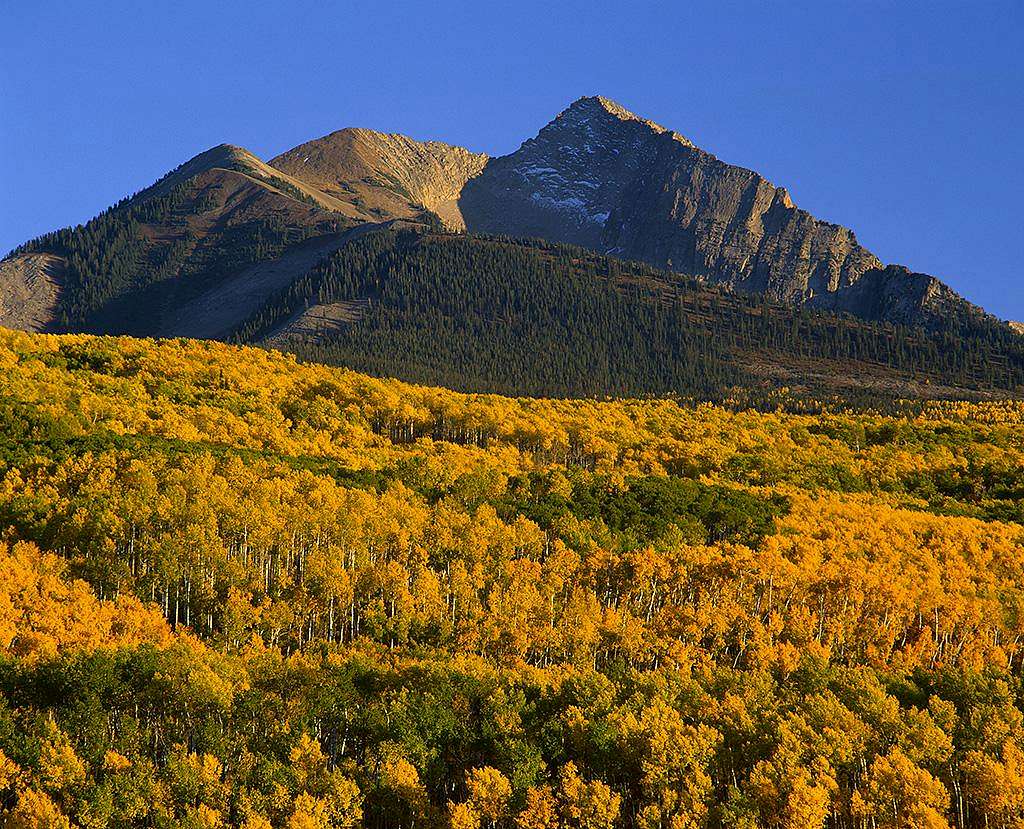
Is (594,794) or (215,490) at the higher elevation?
(215,490)

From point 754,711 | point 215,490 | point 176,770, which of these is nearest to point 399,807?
point 176,770

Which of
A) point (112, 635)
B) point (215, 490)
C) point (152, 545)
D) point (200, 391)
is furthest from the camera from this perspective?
point (200, 391)

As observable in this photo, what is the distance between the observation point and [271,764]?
208 ft

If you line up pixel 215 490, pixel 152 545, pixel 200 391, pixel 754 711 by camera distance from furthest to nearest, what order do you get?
pixel 200 391 < pixel 215 490 < pixel 152 545 < pixel 754 711

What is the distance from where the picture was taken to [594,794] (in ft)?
212

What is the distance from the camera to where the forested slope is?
6444 centimetres

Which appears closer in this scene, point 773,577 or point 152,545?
point 152,545

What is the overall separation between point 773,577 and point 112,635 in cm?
5685

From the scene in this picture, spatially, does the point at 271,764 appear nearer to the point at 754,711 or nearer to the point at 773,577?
the point at 754,711

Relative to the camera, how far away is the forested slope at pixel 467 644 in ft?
211

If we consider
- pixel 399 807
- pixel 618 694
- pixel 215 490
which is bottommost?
pixel 399 807

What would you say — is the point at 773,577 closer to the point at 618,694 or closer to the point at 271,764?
the point at 618,694

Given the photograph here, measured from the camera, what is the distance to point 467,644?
86438 mm

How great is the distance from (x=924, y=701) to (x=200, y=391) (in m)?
125
